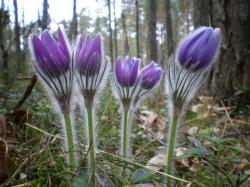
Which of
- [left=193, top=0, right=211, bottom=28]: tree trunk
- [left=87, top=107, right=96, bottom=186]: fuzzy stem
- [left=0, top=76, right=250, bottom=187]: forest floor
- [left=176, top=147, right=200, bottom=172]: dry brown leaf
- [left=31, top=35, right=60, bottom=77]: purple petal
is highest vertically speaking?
[left=193, top=0, right=211, bottom=28]: tree trunk

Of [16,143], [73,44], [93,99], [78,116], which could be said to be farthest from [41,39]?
[78,116]

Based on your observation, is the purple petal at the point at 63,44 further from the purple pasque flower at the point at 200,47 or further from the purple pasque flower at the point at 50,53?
the purple pasque flower at the point at 200,47

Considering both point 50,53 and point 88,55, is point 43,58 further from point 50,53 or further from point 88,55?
point 88,55

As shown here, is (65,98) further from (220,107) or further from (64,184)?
(220,107)

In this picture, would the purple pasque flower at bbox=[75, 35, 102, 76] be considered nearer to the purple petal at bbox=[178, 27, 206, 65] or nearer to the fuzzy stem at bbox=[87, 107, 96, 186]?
the fuzzy stem at bbox=[87, 107, 96, 186]

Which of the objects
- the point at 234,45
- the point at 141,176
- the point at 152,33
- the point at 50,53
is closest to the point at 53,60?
the point at 50,53

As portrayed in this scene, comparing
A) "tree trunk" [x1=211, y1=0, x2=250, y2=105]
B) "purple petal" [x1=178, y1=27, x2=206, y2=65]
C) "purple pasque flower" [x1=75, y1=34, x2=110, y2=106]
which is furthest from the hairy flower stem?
"tree trunk" [x1=211, y1=0, x2=250, y2=105]

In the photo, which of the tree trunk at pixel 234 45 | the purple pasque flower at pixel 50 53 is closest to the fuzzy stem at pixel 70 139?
the purple pasque flower at pixel 50 53
